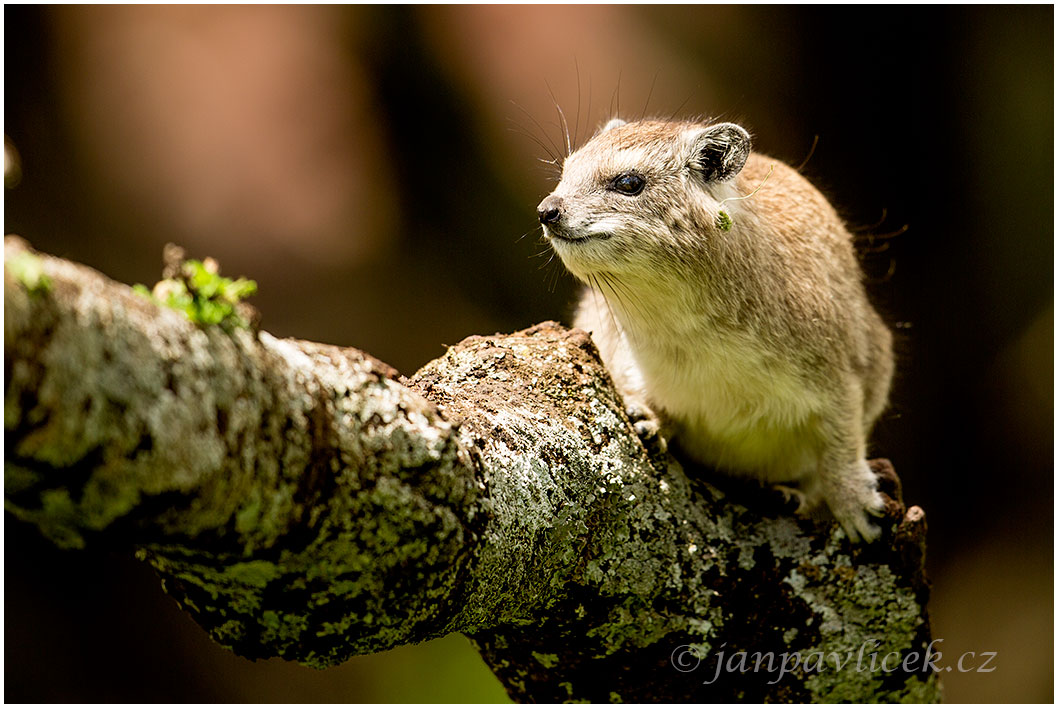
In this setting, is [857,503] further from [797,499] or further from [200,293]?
[200,293]

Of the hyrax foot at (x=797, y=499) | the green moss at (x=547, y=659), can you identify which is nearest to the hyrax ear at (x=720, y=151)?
the hyrax foot at (x=797, y=499)

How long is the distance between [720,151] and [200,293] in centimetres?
207

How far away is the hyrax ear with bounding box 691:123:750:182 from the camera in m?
3.08

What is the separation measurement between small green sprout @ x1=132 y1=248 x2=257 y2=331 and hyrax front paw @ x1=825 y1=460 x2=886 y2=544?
224 centimetres

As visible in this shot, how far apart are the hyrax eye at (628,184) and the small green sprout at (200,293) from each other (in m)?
1.66

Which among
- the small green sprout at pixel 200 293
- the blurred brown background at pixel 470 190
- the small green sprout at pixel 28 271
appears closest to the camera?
the small green sprout at pixel 28 271

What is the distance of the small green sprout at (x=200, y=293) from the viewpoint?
1515 mm

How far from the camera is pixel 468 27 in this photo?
6.04 meters

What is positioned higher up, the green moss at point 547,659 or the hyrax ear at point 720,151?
the hyrax ear at point 720,151

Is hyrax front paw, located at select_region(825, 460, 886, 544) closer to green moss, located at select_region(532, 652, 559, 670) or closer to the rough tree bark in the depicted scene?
the rough tree bark

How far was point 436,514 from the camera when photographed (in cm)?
194

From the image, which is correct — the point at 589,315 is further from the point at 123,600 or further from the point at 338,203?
the point at 123,600

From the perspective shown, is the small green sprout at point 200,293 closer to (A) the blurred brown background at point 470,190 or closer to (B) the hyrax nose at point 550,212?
(B) the hyrax nose at point 550,212

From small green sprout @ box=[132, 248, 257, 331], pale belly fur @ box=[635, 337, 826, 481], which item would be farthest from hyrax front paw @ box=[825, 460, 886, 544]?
small green sprout @ box=[132, 248, 257, 331]
